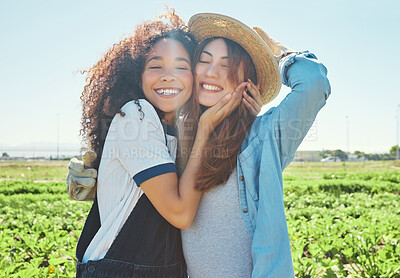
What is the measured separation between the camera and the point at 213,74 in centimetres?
187

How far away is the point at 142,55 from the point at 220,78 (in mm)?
486

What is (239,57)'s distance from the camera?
1.98 metres

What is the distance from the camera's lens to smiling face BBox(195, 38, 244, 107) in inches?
74.0

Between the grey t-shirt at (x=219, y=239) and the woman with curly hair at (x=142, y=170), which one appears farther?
the grey t-shirt at (x=219, y=239)

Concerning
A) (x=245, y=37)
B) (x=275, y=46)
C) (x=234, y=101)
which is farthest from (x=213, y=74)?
(x=275, y=46)

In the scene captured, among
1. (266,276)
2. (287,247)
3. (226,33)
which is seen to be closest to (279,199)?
(287,247)

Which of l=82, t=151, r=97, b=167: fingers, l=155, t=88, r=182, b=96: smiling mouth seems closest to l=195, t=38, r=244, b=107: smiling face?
l=155, t=88, r=182, b=96: smiling mouth

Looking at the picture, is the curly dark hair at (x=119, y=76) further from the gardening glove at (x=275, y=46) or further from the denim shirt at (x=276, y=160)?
the denim shirt at (x=276, y=160)

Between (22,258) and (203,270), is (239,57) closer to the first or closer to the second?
(203,270)

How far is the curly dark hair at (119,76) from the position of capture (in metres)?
1.89

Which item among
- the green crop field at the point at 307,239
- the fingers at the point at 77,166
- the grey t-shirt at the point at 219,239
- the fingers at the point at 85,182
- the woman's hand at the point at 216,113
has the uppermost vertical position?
the woman's hand at the point at 216,113

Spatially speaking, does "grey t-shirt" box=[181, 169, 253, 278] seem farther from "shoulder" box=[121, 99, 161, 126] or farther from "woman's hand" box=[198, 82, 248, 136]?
"shoulder" box=[121, 99, 161, 126]

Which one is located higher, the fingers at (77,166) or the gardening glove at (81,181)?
the fingers at (77,166)

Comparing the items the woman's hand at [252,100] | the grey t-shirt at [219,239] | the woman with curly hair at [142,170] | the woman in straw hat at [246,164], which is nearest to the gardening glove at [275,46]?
the woman in straw hat at [246,164]
